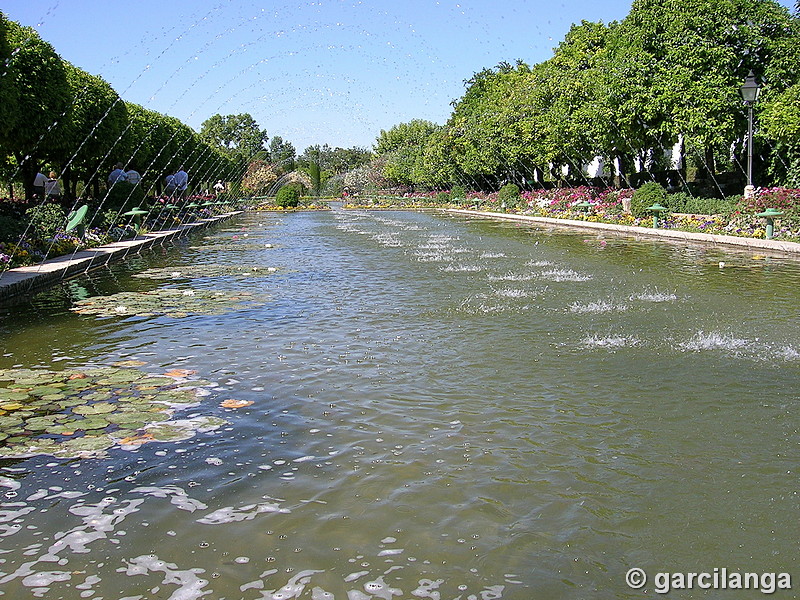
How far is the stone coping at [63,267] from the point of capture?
12.2 m

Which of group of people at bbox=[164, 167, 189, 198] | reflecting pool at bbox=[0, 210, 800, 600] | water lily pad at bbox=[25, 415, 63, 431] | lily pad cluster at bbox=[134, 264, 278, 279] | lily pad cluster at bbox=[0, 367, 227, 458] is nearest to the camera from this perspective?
reflecting pool at bbox=[0, 210, 800, 600]

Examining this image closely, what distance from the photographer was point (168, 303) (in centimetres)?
1107

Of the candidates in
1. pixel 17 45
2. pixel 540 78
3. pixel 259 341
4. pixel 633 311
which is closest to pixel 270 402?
pixel 259 341

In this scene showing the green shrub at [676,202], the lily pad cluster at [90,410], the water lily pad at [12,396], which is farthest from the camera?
the green shrub at [676,202]

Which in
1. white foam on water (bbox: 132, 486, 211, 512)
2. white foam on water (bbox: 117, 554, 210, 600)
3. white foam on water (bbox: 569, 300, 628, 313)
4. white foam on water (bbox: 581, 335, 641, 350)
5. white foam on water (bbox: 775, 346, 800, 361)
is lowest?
white foam on water (bbox: 775, 346, 800, 361)

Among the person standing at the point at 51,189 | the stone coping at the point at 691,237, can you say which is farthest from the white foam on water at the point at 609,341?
the person standing at the point at 51,189

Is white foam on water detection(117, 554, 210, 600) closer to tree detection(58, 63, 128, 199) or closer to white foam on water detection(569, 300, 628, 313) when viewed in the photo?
white foam on water detection(569, 300, 628, 313)

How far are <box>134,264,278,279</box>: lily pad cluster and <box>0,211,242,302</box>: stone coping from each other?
49.1 inches

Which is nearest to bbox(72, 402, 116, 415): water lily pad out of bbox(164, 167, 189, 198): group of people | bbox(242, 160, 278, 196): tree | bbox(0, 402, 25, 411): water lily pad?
bbox(0, 402, 25, 411): water lily pad

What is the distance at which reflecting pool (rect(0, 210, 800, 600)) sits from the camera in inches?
141

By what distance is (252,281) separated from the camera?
13688 mm

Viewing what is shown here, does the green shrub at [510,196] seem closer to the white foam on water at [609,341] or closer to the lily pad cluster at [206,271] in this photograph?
the lily pad cluster at [206,271]

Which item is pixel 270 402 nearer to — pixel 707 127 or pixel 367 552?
pixel 367 552

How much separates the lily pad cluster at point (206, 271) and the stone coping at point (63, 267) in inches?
49.1
